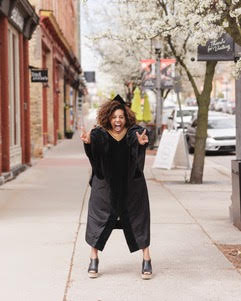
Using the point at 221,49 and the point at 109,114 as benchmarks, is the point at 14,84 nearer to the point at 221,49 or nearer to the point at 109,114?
the point at 221,49

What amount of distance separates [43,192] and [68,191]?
0.50m

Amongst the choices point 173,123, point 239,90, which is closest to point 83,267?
point 239,90

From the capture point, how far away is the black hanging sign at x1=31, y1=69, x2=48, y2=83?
2008 centimetres

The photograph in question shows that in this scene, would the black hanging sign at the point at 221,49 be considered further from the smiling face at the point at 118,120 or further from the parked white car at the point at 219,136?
the parked white car at the point at 219,136

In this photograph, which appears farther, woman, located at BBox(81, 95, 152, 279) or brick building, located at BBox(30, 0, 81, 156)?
brick building, located at BBox(30, 0, 81, 156)

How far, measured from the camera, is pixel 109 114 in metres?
6.23

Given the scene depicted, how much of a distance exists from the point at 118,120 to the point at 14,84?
11782 millimetres

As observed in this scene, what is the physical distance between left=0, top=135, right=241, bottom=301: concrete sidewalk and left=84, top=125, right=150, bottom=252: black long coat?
0.42 metres

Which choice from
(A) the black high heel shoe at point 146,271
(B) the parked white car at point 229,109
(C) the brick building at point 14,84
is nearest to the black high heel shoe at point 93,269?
(A) the black high heel shoe at point 146,271

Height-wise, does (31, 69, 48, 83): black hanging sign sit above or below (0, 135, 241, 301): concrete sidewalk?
above

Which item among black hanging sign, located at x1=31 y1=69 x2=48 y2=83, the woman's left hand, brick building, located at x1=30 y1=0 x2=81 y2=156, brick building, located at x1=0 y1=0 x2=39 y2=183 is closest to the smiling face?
the woman's left hand

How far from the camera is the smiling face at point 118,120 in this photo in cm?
617

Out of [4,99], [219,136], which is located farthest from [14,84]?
[219,136]

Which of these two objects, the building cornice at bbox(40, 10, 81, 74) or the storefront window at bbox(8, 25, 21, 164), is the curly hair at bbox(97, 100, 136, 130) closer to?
the storefront window at bbox(8, 25, 21, 164)
